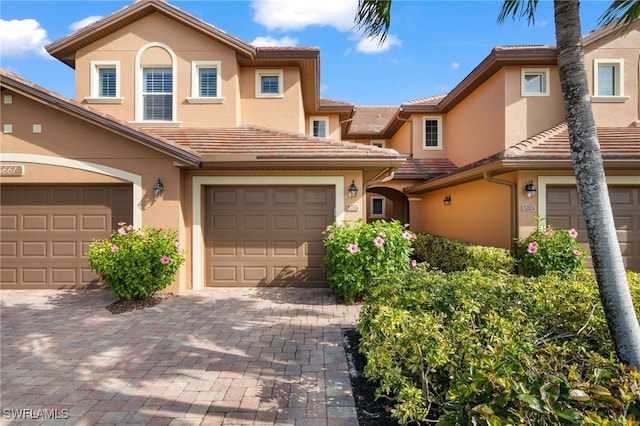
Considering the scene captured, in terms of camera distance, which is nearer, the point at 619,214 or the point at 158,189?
the point at 158,189

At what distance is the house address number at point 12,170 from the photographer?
26.3 feet

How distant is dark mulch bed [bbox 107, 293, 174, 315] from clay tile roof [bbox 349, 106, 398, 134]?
15680 mm

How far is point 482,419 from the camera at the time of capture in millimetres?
1854

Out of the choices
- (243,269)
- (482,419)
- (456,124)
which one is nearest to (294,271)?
(243,269)

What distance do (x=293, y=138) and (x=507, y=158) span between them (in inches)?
200

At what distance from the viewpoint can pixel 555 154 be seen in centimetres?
800

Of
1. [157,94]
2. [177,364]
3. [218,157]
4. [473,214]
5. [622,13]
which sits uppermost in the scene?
[157,94]

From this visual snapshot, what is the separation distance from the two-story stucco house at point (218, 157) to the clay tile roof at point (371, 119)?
1071cm

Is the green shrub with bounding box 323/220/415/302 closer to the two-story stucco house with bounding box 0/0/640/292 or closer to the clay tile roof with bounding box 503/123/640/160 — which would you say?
the two-story stucco house with bounding box 0/0/640/292

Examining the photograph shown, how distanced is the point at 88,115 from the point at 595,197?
8.94m

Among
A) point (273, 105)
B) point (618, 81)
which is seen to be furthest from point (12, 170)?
point (618, 81)

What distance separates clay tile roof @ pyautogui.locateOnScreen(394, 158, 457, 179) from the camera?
15.2m

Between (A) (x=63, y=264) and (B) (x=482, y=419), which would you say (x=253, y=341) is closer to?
(B) (x=482, y=419)

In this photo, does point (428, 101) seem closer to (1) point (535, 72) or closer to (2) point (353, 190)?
(1) point (535, 72)
